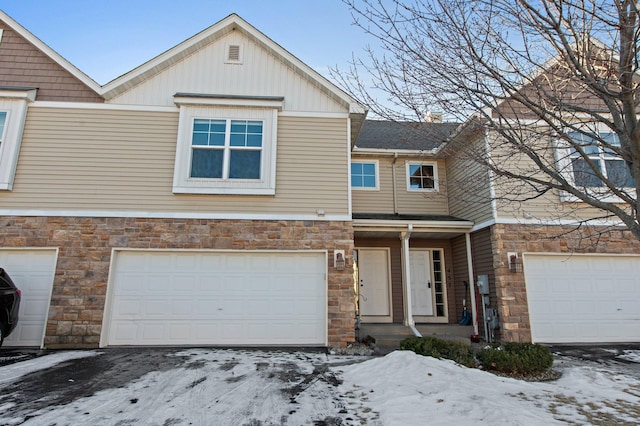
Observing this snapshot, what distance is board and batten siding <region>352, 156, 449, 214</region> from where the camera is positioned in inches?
399

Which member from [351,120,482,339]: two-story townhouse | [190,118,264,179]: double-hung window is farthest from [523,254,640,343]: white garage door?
[190,118,264,179]: double-hung window

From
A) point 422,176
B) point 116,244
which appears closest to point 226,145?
point 116,244

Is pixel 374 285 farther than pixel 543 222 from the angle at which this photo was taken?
Yes

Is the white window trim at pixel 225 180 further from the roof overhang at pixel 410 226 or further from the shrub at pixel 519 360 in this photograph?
the shrub at pixel 519 360

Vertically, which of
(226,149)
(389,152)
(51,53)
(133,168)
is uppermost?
(51,53)

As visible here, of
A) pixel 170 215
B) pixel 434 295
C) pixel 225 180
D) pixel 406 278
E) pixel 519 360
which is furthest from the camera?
pixel 434 295

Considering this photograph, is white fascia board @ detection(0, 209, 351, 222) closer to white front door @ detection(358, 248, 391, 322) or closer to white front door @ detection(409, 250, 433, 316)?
white front door @ detection(358, 248, 391, 322)

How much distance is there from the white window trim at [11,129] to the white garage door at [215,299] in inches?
114

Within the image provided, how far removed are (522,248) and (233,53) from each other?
808 cm

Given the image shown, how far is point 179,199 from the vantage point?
25.0 feet

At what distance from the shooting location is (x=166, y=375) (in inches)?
203

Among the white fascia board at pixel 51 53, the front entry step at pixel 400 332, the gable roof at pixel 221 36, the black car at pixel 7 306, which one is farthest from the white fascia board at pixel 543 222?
the black car at pixel 7 306

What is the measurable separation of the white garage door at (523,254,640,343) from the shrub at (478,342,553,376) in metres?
2.48

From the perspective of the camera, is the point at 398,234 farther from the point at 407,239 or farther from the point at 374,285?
the point at 374,285
